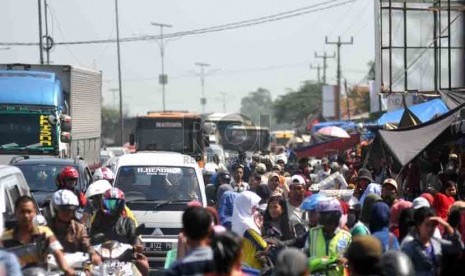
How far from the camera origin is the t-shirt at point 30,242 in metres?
9.08

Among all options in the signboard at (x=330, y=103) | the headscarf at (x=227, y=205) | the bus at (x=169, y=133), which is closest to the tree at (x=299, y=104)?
the signboard at (x=330, y=103)

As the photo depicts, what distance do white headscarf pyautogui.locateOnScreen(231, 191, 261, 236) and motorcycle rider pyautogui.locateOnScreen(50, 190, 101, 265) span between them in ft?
5.12

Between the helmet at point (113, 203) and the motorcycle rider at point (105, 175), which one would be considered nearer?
the helmet at point (113, 203)

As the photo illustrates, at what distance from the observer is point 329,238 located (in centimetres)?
967

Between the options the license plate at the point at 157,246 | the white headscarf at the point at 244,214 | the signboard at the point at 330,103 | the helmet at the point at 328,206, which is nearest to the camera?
the helmet at the point at 328,206

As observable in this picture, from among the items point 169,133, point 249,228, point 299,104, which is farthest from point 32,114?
point 299,104

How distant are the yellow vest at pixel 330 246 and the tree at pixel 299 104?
381ft

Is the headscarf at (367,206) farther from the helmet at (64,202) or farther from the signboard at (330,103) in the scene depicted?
the signboard at (330,103)

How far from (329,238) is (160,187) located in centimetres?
760

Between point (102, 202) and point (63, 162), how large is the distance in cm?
821

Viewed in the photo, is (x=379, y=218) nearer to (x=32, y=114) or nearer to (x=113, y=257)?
(x=113, y=257)

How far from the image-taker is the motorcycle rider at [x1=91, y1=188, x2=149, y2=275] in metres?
11.5

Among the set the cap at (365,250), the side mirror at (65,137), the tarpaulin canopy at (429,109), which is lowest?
the cap at (365,250)

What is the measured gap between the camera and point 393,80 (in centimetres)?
2825
